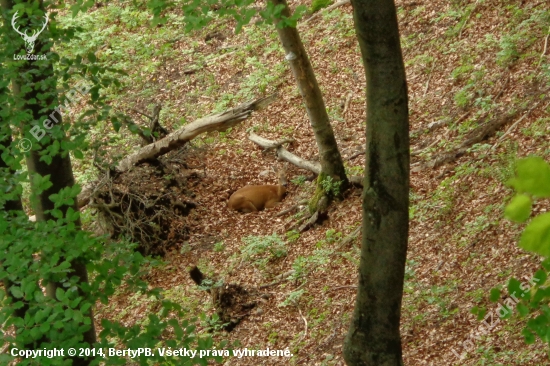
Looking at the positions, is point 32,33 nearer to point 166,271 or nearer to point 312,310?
point 312,310

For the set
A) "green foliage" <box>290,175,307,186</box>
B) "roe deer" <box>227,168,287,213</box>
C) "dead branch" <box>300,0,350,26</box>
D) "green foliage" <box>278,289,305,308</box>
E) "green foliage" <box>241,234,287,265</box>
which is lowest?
"green foliage" <box>278,289,305,308</box>

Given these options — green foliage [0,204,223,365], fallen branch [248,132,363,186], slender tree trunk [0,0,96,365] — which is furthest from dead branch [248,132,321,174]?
green foliage [0,204,223,365]

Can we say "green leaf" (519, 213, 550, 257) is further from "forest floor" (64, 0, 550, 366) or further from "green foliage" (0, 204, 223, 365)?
"forest floor" (64, 0, 550, 366)

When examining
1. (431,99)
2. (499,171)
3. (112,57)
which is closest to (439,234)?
(499,171)

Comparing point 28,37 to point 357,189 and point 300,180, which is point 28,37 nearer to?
point 357,189

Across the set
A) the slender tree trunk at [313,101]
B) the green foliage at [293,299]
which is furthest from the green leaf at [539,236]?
the slender tree trunk at [313,101]

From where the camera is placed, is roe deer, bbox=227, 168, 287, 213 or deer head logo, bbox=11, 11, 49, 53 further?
roe deer, bbox=227, 168, 287, 213

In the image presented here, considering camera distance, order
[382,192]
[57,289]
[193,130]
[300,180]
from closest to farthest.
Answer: [57,289] < [382,192] < [193,130] < [300,180]

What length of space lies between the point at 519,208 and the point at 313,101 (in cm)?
780

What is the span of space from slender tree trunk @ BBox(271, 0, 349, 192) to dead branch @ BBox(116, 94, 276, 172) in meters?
1.21

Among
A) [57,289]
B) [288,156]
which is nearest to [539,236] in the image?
[57,289]

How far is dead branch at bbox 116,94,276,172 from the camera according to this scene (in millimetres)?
10000

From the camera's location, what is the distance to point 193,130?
10.4 m

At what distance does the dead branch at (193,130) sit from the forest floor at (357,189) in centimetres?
93
